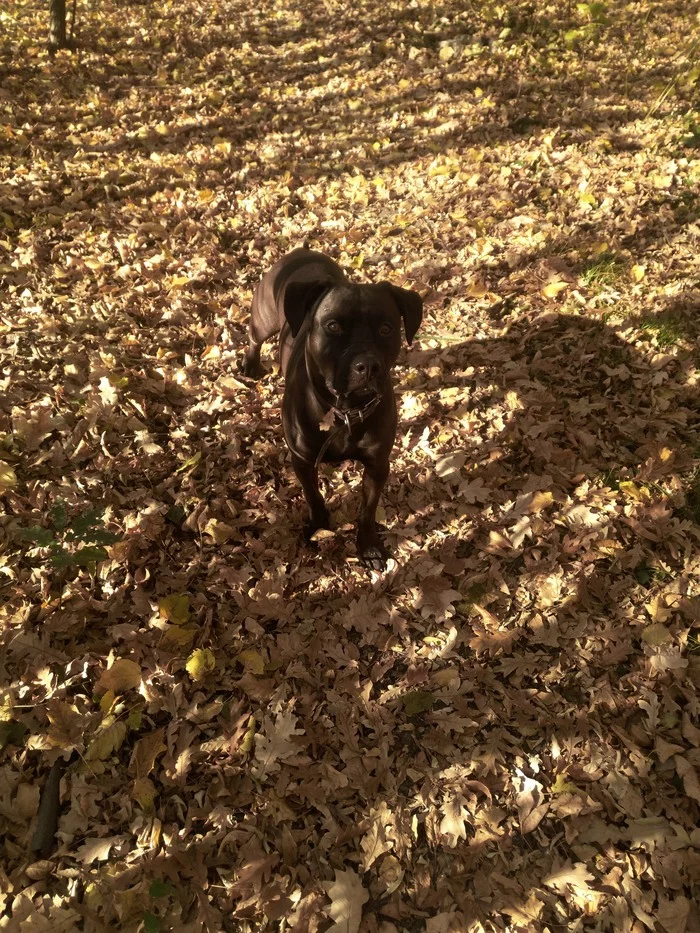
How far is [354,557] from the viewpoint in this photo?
3.81 metres

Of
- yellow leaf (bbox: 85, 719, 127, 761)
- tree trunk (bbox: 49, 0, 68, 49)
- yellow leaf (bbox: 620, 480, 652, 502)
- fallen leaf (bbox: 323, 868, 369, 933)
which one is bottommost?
fallen leaf (bbox: 323, 868, 369, 933)

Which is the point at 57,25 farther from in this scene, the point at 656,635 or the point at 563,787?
the point at 563,787

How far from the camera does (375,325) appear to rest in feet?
9.53

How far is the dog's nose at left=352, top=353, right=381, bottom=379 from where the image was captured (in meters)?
2.69

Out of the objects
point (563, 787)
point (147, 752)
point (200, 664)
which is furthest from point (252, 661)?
point (563, 787)

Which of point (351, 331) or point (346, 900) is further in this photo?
point (351, 331)

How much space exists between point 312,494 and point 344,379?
109cm

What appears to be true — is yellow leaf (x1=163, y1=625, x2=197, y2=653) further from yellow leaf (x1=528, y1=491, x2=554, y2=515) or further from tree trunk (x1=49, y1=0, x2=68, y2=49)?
tree trunk (x1=49, y1=0, x2=68, y2=49)

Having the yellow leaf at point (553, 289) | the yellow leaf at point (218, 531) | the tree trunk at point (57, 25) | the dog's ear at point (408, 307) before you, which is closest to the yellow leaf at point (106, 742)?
the yellow leaf at point (218, 531)

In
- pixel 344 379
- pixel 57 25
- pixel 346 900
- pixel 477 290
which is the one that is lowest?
pixel 346 900

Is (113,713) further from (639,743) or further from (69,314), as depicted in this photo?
(69,314)

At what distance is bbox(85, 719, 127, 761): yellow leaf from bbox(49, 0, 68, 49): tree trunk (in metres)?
10.3

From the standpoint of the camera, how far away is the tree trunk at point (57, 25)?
799 cm

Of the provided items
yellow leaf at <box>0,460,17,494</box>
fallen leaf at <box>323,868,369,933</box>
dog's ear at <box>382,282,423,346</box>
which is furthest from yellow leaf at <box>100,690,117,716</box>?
dog's ear at <box>382,282,423,346</box>
